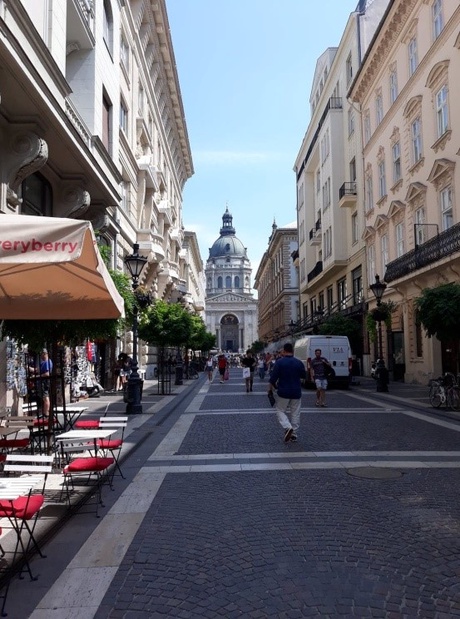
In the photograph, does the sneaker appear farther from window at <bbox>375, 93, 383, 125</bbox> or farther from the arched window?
window at <bbox>375, 93, 383, 125</bbox>

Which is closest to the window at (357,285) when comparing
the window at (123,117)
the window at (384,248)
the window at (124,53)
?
the window at (384,248)

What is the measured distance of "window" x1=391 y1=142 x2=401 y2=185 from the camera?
95.7ft

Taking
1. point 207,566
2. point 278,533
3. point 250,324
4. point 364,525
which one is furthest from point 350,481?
point 250,324

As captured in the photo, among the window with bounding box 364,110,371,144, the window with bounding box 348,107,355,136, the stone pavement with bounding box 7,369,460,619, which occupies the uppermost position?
the window with bounding box 348,107,355,136

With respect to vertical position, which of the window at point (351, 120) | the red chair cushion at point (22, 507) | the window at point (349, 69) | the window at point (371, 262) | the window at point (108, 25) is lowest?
the red chair cushion at point (22, 507)

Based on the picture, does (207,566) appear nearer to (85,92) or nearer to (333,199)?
(85,92)

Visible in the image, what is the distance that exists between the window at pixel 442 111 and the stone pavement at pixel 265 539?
16690mm

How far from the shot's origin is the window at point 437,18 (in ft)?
77.0

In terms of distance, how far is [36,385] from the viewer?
14031 mm

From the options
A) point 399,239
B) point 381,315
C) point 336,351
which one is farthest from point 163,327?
point 399,239

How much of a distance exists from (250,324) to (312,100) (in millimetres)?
104406

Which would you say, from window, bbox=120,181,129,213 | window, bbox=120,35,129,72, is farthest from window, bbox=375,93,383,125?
window, bbox=120,181,129,213

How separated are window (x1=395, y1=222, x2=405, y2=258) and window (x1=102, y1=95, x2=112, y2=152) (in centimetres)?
1475

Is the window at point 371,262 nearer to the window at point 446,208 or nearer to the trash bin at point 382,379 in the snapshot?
the window at point 446,208
